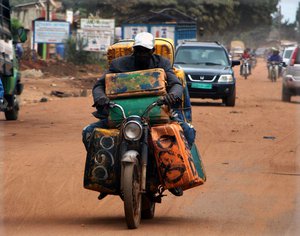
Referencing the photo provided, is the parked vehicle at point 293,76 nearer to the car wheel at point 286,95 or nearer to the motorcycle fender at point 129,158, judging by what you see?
the car wheel at point 286,95

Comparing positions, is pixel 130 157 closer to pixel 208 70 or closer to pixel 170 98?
pixel 170 98

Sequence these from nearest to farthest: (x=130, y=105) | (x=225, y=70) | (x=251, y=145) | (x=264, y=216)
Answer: (x=130, y=105), (x=264, y=216), (x=251, y=145), (x=225, y=70)

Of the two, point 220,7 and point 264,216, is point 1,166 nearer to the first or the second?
point 264,216

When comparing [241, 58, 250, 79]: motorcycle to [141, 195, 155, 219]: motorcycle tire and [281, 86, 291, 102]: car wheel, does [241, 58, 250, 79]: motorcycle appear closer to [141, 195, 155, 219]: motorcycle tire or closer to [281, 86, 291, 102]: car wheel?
[281, 86, 291, 102]: car wheel

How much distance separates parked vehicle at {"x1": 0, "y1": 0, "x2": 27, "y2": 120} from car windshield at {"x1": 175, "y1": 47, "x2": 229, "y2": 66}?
20.2ft

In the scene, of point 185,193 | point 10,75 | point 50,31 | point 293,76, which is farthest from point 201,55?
point 50,31

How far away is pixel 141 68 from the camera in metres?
7.89

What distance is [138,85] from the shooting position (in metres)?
7.56

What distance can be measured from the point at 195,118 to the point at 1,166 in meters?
8.12

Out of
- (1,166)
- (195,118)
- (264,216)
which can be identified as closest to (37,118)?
(195,118)

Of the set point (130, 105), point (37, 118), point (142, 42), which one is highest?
point (142, 42)

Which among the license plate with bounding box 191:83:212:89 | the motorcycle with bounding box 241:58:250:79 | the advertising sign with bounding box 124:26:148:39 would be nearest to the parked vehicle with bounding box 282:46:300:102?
the license plate with bounding box 191:83:212:89

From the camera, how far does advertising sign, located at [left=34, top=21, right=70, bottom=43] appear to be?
40.4 m

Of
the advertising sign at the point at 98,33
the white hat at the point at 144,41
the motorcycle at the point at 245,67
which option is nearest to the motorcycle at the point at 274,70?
the motorcycle at the point at 245,67
